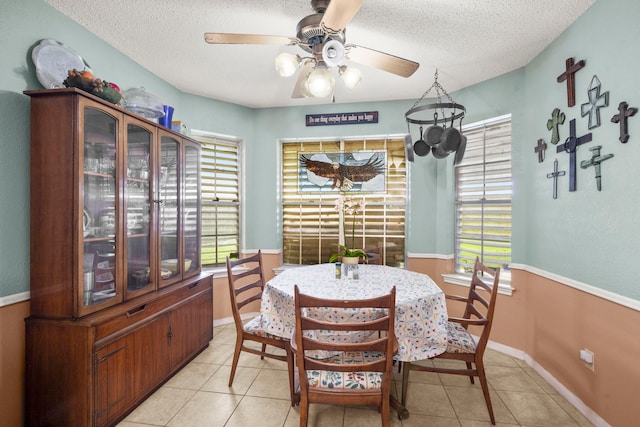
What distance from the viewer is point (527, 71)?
2816 mm

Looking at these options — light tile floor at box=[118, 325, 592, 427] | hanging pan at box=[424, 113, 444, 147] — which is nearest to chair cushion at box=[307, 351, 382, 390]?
light tile floor at box=[118, 325, 592, 427]

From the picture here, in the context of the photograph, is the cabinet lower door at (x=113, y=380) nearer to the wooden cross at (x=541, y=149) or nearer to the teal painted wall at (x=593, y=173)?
the teal painted wall at (x=593, y=173)

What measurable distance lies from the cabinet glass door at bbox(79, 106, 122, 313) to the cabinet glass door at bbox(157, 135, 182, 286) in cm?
45

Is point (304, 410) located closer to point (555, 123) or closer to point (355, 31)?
point (355, 31)

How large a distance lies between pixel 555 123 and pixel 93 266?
11.5 ft

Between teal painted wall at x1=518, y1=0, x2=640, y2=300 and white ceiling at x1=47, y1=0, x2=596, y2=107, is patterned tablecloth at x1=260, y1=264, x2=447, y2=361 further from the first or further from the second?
white ceiling at x1=47, y1=0, x2=596, y2=107

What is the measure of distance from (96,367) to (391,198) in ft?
10.4

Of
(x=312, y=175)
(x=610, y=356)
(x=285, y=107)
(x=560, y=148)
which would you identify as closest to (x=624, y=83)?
(x=560, y=148)

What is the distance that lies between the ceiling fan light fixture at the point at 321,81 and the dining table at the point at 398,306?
1.25 metres

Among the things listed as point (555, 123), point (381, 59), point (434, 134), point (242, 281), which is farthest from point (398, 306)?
point (242, 281)

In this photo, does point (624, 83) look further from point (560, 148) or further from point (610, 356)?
point (610, 356)

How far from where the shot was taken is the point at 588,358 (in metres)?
2.04

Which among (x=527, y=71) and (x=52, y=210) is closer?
(x=52, y=210)

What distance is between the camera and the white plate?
6.37ft
